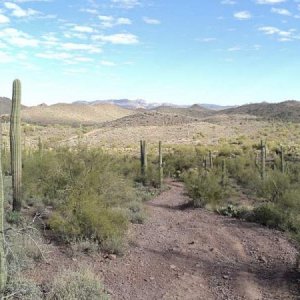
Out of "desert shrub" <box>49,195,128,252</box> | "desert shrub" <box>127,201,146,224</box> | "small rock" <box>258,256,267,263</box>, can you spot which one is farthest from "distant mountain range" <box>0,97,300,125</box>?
"small rock" <box>258,256,267,263</box>

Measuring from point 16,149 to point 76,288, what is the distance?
26.2 feet

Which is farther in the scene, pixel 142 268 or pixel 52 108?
pixel 52 108

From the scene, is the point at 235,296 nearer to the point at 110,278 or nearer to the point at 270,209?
the point at 110,278

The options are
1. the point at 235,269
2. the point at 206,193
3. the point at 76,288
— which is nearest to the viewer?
the point at 76,288

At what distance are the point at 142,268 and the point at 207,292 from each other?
1.78m

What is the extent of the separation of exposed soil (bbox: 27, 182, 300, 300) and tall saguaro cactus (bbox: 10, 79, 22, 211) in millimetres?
3830

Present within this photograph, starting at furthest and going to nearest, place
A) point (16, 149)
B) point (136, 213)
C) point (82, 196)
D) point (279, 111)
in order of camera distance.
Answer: point (279, 111) → point (136, 213) → point (16, 149) → point (82, 196)

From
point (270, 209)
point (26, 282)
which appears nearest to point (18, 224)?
point (26, 282)

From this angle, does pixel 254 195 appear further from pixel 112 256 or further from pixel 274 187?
pixel 112 256

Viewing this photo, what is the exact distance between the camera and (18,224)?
1305 centimetres

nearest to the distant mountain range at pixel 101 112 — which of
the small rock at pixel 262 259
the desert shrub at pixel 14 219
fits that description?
the desert shrub at pixel 14 219

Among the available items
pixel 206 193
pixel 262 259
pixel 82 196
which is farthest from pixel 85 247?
pixel 206 193

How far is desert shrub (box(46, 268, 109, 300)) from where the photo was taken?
795 cm

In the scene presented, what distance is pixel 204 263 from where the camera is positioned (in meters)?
11.3
